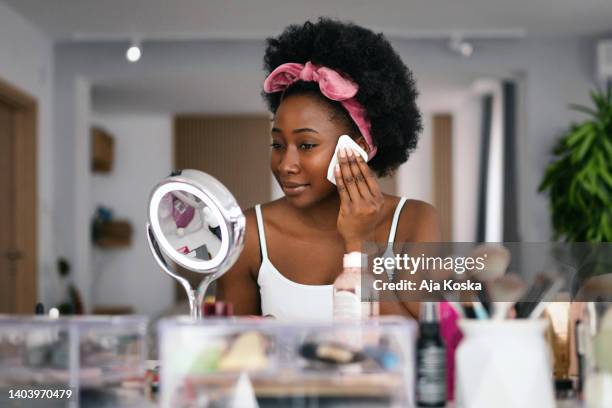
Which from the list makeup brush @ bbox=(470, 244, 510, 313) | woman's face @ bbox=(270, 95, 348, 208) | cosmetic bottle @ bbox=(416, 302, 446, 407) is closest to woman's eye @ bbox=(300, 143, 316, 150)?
woman's face @ bbox=(270, 95, 348, 208)

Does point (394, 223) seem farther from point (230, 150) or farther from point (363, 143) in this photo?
point (230, 150)

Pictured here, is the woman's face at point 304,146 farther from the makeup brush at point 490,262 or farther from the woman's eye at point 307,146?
the makeup brush at point 490,262

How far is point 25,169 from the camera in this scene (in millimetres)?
5191

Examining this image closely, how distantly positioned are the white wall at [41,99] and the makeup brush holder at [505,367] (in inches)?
172

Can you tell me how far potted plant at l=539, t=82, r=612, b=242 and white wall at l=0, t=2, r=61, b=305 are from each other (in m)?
3.37

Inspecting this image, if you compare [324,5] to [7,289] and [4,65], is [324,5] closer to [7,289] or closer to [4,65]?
[4,65]

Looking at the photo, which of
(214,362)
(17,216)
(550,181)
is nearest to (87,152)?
(17,216)

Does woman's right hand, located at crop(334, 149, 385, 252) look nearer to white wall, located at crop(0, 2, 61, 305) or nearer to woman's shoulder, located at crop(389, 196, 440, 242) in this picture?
woman's shoulder, located at crop(389, 196, 440, 242)

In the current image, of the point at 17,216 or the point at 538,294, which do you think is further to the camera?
the point at 17,216

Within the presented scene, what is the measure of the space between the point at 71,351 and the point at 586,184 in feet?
13.4

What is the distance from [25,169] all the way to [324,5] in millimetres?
2307

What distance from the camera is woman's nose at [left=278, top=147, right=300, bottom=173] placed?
1.35 metres

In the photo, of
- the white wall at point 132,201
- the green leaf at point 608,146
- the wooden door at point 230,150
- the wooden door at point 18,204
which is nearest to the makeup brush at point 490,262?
the green leaf at point 608,146

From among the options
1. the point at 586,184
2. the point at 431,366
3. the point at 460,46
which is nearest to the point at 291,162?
the point at 431,366
